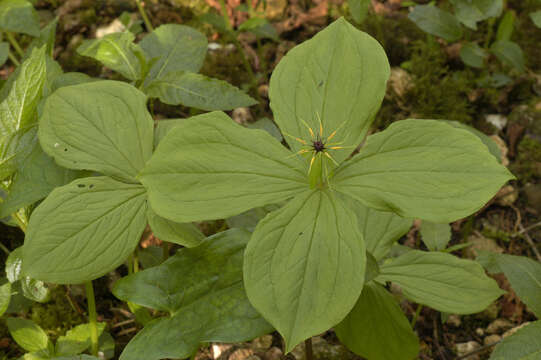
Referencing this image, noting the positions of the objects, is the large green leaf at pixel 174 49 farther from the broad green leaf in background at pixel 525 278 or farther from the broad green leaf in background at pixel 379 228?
the broad green leaf in background at pixel 525 278

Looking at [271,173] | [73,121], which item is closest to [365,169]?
[271,173]

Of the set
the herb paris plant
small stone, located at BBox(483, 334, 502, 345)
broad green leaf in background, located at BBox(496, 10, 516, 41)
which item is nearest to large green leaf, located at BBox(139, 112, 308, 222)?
the herb paris plant

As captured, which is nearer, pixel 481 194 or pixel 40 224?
pixel 481 194

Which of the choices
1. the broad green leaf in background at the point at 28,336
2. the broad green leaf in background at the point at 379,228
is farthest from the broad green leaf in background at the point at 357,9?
the broad green leaf in background at the point at 28,336

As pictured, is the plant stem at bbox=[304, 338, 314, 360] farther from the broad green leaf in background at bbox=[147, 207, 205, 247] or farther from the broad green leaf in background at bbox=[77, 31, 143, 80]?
the broad green leaf in background at bbox=[77, 31, 143, 80]

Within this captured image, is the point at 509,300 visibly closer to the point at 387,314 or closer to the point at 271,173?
the point at 387,314

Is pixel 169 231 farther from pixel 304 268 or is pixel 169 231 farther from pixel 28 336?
pixel 28 336
